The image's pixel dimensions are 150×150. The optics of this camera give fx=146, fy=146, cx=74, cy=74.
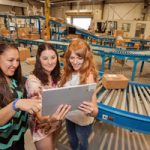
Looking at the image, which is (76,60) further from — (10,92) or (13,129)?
(13,129)

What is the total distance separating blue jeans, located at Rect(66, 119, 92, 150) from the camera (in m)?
1.33

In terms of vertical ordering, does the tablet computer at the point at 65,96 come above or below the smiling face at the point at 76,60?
below

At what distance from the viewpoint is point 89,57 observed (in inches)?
49.0

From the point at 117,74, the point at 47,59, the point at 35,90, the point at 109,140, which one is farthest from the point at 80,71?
the point at 109,140

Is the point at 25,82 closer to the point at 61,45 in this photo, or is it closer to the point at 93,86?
the point at 93,86

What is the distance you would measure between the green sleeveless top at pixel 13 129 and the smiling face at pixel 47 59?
0.26m

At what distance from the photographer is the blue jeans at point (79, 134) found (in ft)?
4.36

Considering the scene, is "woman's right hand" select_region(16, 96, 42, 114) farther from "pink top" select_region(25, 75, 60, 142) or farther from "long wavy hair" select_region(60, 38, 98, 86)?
"long wavy hair" select_region(60, 38, 98, 86)

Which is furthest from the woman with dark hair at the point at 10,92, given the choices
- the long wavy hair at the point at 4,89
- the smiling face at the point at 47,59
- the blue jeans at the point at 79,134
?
the blue jeans at the point at 79,134

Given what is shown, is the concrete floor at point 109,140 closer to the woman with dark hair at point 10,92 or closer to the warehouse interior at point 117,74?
the warehouse interior at point 117,74

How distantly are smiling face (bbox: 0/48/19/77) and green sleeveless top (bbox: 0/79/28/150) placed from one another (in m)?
0.10

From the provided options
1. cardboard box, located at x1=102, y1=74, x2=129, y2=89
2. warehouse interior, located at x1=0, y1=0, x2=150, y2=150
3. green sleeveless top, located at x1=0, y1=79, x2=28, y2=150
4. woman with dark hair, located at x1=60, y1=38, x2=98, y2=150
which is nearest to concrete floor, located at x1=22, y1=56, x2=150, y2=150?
warehouse interior, located at x1=0, y1=0, x2=150, y2=150

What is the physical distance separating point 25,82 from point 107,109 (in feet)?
2.84

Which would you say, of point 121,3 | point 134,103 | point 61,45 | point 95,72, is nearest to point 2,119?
point 95,72
